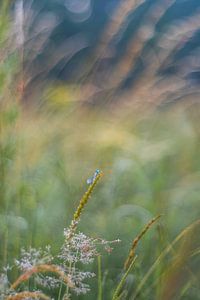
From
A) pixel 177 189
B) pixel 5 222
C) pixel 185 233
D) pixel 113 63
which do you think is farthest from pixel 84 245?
pixel 113 63

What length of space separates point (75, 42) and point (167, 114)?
0.27 meters

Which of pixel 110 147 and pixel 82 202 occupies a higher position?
pixel 110 147

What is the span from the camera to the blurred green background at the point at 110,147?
1252mm

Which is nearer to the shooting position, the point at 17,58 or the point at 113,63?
the point at 17,58

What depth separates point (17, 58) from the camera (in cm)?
104

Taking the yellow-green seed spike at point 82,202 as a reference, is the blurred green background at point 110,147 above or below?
above

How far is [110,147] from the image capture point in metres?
1.40

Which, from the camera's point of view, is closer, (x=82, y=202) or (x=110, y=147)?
(x=82, y=202)

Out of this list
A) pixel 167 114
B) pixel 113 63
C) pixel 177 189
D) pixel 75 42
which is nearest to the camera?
pixel 177 189

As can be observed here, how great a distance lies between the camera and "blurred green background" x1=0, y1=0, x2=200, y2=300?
4.11 feet

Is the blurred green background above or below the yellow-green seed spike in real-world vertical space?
above

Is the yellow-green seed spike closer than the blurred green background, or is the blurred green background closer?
the yellow-green seed spike

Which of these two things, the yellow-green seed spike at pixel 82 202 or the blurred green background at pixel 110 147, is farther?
the blurred green background at pixel 110 147

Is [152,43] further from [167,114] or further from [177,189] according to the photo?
[177,189]
